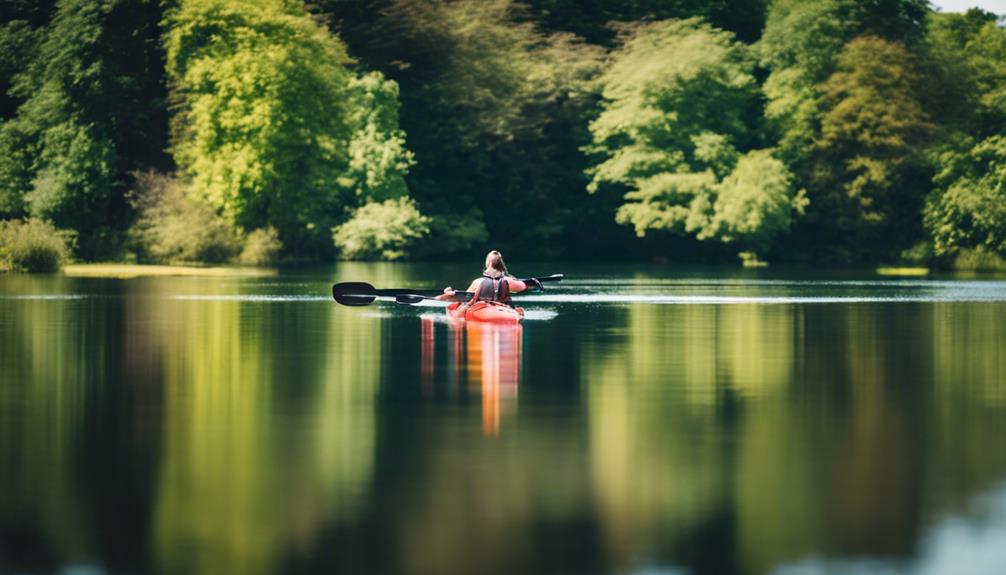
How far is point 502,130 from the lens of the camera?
64.2 m

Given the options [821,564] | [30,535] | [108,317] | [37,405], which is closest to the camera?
[821,564]

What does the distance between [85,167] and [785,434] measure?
50479 mm

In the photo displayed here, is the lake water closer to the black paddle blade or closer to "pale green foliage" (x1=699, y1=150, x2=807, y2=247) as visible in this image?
the black paddle blade

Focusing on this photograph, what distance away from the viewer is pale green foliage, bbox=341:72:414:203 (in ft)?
200

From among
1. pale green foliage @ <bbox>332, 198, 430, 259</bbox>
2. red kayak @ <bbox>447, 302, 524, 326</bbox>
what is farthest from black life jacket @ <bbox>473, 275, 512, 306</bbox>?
pale green foliage @ <bbox>332, 198, 430, 259</bbox>

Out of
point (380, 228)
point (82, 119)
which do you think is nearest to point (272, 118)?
point (380, 228)

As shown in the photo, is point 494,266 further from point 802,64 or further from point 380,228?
point 802,64

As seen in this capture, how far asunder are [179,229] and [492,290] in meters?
32.6

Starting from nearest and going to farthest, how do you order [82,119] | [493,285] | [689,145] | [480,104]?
1. [493,285]
2. [82,119]
3. [689,145]
4. [480,104]

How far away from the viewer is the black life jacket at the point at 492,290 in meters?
25.8

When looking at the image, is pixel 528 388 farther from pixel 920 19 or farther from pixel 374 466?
pixel 920 19

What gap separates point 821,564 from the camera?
7.46m

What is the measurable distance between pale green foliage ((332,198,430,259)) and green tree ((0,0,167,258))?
7941 millimetres

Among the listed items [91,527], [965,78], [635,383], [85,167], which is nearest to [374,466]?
[91,527]
